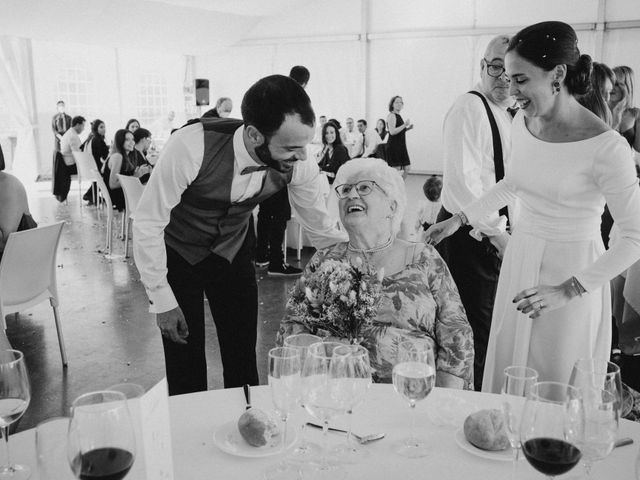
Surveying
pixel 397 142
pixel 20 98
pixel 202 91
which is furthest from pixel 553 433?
pixel 20 98

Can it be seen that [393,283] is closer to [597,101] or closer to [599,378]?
[599,378]

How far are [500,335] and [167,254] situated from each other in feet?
4.31

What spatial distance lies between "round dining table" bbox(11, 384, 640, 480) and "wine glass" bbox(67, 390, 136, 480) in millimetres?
54

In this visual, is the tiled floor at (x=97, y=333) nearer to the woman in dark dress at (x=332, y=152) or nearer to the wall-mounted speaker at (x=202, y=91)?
the woman in dark dress at (x=332, y=152)

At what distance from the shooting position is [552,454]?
1.01 m

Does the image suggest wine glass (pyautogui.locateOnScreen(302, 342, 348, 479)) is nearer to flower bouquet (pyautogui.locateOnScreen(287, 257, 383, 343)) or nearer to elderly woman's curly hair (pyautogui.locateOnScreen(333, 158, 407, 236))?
flower bouquet (pyautogui.locateOnScreen(287, 257, 383, 343))

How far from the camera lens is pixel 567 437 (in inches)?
39.8

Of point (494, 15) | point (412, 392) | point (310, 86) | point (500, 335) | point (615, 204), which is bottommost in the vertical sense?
point (500, 335)

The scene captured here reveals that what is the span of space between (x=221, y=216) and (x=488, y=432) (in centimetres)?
142

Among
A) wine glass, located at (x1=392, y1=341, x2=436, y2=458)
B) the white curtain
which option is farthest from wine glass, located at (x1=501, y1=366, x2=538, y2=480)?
the white curtain

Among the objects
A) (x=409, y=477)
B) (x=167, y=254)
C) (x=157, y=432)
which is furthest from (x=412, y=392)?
(x=167, y=254)

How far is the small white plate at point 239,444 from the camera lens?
49.9 inches

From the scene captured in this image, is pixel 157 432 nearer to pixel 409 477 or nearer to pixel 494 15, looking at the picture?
pixel 409 477

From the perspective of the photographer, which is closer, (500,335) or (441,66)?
(500,335)
